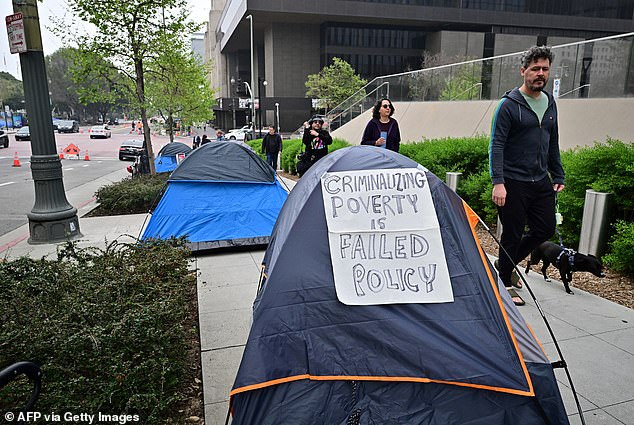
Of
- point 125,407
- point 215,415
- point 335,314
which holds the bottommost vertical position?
point 215,415

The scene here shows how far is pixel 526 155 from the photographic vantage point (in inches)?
149

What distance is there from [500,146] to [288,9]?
49.4 m

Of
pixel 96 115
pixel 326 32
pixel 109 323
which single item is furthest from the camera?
pixel 96 115

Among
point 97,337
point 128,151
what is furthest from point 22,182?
point 97,337

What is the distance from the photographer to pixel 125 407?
105 inches

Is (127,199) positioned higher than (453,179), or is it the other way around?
(453,179)

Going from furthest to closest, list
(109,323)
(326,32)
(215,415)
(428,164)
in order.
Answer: (326,32), (428,164), (109,323), (215,415)

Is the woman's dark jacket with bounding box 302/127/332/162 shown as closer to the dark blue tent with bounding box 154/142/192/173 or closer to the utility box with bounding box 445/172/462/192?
the utility box with bounding box 445/172/462/192

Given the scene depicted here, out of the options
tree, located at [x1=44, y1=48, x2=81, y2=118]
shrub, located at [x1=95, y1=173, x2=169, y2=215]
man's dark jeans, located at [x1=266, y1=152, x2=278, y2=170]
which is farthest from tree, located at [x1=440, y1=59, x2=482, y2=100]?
tree, located at [x1=44, y1=48, x2=81, y2=118]

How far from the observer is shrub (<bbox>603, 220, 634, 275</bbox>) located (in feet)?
15.1

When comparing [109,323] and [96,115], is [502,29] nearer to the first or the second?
[109,323]

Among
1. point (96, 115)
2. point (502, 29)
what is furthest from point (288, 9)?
point (96, 115)

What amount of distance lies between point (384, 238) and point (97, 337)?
1.94 m

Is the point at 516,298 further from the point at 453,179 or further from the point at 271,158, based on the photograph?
the point at 271,158
